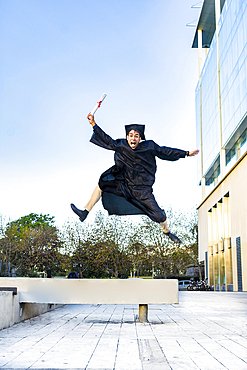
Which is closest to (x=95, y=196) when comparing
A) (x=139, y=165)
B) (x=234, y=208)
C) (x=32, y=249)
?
(x=139, y=165)

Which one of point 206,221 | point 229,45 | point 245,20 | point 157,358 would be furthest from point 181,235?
point 157,358

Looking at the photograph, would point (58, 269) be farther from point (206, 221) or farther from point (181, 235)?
point (206, 221)

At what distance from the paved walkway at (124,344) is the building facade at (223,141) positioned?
18431mm

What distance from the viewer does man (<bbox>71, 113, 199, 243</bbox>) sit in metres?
8.60

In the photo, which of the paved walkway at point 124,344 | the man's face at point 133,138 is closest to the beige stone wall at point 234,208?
the paved walkway at point 124,344

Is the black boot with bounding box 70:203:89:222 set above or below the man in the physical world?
below

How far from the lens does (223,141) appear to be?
30.9 m

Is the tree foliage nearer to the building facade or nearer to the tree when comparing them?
the tree

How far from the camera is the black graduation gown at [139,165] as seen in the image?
28.3 feet

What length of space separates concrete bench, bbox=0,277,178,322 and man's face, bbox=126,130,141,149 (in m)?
2.84

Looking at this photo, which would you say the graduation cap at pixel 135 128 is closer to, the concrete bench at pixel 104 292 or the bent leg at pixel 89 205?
the bent leg at pixel 89 205

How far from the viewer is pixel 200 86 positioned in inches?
1608

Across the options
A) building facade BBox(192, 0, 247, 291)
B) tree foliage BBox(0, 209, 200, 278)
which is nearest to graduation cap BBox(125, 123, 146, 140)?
building facade BBox(192, 0, 247, 291)

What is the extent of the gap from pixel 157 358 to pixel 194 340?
1.58 m
